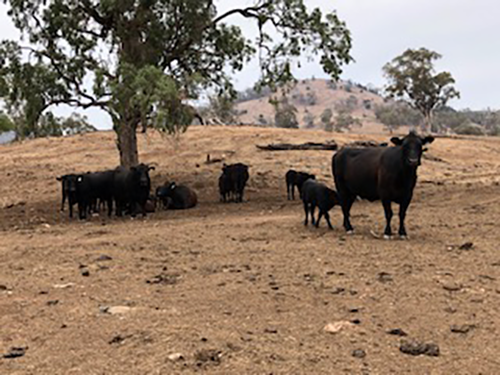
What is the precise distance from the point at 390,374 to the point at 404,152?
6516 mm

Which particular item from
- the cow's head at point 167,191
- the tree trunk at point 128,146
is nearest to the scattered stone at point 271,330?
the cow's head at point 167,191

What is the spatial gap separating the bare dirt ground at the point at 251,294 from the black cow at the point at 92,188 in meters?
1.77

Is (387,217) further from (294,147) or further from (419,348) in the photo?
(294,147)

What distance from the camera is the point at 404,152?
9594 millimetres

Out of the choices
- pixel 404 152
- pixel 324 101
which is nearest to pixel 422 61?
pixel 404 152

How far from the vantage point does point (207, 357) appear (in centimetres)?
401

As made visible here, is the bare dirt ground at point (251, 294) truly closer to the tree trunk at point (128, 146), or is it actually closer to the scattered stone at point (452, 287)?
the scattered stone at point (452, 287)

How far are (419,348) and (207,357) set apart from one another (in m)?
1.78

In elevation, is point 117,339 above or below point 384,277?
above

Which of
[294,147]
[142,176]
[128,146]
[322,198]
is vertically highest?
[128,146]

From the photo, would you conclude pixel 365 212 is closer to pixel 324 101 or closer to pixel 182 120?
pixel 182 120

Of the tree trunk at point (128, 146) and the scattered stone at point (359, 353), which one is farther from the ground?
the tree trunk at point (128, 146)

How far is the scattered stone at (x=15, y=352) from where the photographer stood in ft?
13.9

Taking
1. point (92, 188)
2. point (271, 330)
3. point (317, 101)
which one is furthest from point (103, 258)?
point (317, 101)
